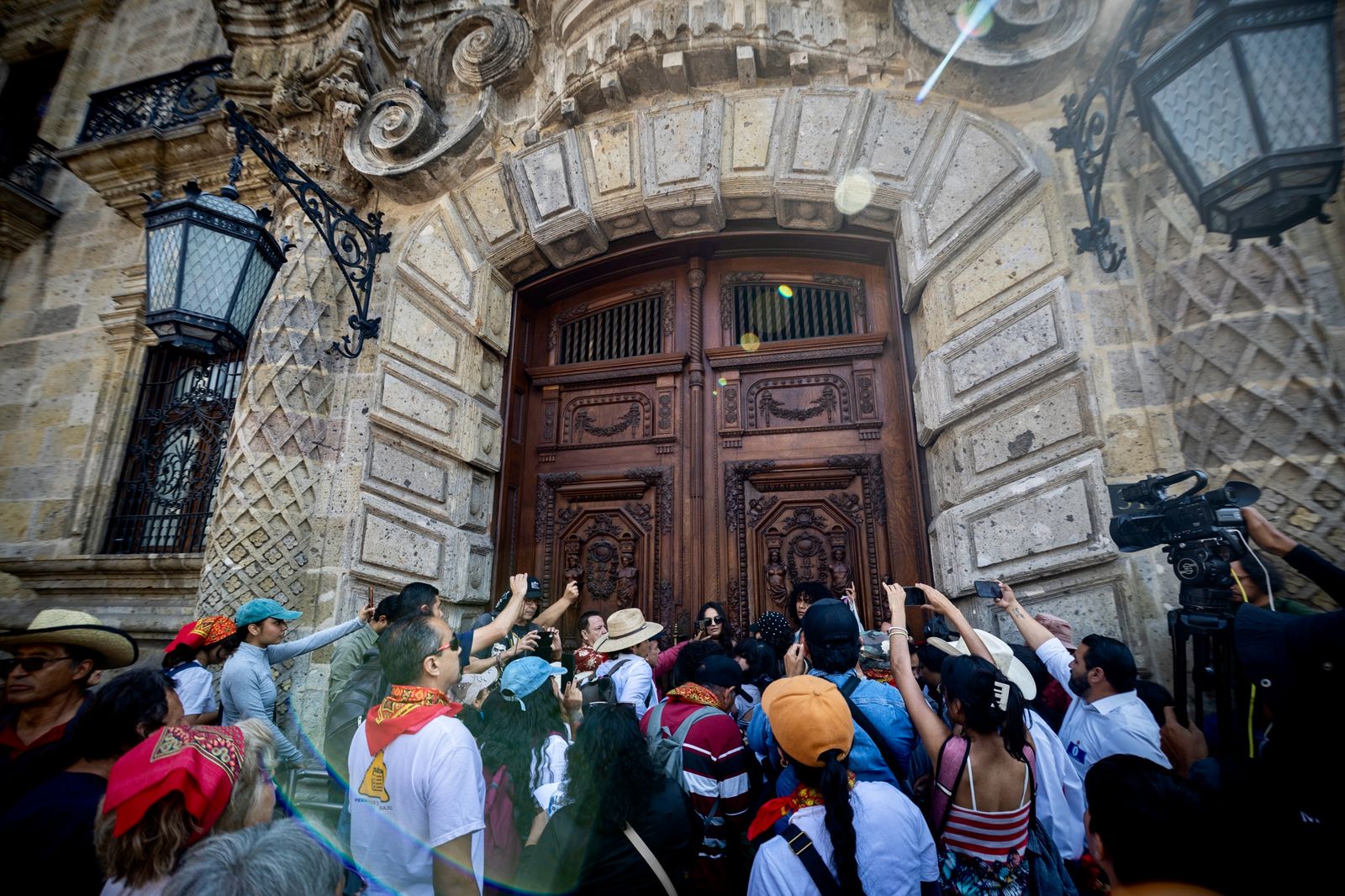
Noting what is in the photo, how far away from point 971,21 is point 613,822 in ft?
16.6

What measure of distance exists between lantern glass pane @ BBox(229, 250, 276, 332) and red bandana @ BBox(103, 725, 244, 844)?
99.8 inches

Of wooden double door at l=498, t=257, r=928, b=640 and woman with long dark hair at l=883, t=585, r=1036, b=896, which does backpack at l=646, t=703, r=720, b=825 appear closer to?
woman with long dark hair at l=883, t=585, r=1036, b=896

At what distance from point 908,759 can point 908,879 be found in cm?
56

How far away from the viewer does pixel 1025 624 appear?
2.93 m

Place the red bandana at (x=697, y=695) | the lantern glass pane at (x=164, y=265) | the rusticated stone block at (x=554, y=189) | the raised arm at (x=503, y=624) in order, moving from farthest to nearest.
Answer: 1. the rusticated stone block at (x=554, y=189)
2. the lantern glass pane at (x=164, y=265)
3. the raised arm at (x=503, y=624)
4. the red bandana at (x=697, y=695)

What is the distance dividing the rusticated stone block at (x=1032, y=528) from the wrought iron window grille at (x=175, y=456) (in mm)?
6134

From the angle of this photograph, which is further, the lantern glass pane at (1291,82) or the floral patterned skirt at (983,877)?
the lantern glass pane at (1291,82)

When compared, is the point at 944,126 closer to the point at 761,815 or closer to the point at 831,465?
the point at 831,465

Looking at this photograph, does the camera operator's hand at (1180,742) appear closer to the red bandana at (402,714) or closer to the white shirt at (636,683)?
the white shirt at (636,683)

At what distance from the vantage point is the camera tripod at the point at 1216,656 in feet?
6.97

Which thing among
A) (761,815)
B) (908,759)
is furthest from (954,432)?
(761,815)

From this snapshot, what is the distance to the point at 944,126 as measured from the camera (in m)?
4.53

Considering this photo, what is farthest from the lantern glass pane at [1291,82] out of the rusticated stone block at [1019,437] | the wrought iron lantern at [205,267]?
the wrought iron lantern at [205,267]

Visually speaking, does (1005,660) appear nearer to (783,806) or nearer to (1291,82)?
(783,806)
